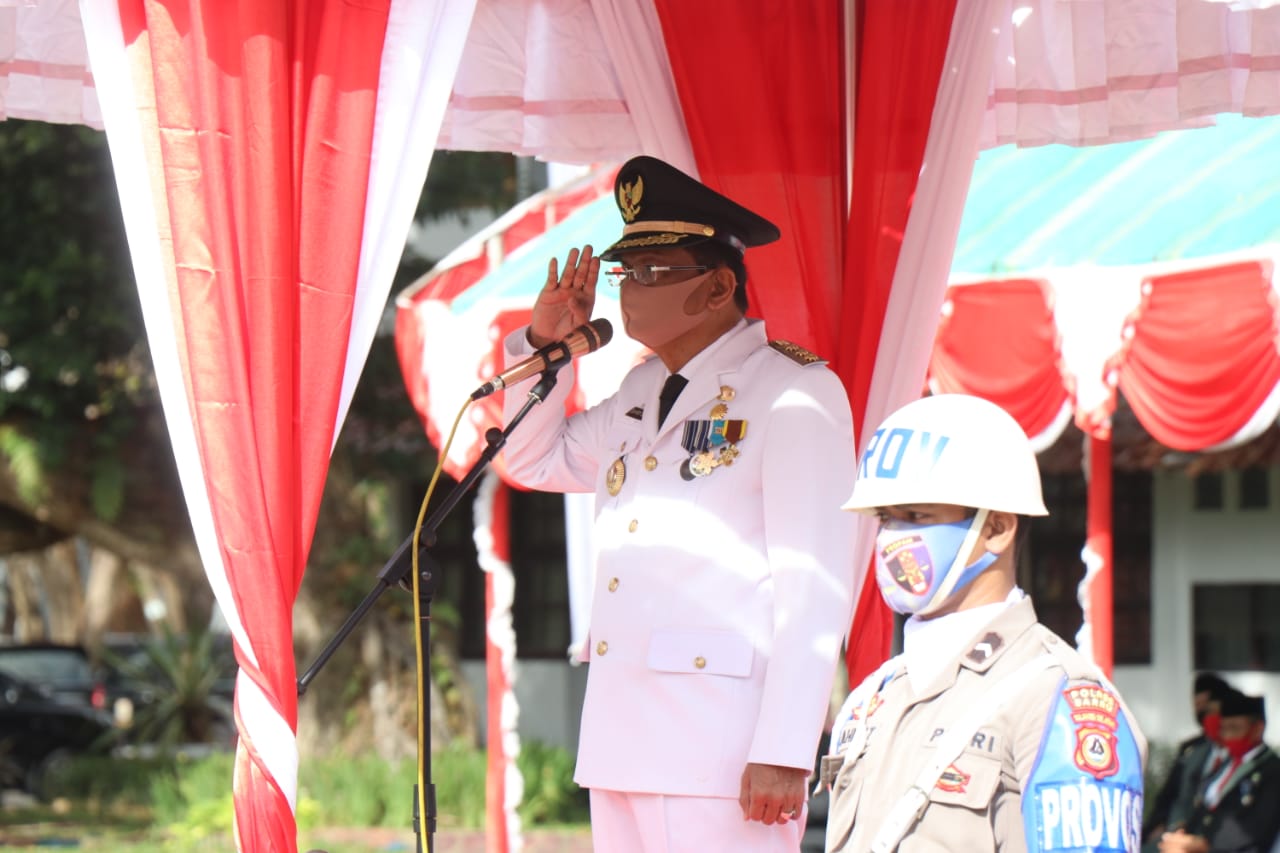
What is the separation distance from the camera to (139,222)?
3.05m

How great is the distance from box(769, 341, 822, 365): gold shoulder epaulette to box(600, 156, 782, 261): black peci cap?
0.21 m

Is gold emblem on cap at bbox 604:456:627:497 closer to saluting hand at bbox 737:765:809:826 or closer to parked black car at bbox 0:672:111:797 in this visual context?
saluting hand at bbox 737:765:809:826

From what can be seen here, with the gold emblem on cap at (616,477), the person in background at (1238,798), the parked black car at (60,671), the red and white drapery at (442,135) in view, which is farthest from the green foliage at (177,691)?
the gold emblem on cap at (616,477)

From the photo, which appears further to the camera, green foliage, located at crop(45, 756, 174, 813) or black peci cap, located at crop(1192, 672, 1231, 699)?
green foliage, located at crop(45, 756, 174, 813)

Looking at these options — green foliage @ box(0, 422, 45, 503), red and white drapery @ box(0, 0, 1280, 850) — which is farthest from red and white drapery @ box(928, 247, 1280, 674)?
green foliage @ box(0, 422, 45, 503)

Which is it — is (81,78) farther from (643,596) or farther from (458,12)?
(643,596)

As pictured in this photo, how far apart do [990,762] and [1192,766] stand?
243 inches

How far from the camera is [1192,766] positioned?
768cm

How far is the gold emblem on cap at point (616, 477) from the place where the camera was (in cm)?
342

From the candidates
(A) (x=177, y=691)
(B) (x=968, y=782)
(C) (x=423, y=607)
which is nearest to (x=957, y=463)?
(B) (x=968, y=782)

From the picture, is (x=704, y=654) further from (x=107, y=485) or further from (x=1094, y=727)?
(x=107, y=485)

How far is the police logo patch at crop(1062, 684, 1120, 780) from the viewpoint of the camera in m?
1.86

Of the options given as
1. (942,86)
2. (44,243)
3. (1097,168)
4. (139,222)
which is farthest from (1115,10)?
(44,243)

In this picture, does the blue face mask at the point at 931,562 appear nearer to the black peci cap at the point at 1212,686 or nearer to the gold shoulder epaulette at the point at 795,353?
the gold shoulder epaulette at the point at 795,353
